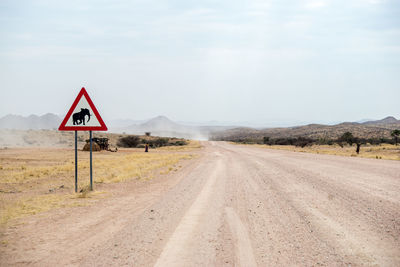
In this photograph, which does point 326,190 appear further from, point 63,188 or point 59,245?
point 63,188

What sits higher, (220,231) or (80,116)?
(80,116)

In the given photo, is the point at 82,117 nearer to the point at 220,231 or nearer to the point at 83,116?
the point at 83,116

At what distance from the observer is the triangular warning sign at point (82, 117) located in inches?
370

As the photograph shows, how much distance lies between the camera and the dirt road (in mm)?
4484

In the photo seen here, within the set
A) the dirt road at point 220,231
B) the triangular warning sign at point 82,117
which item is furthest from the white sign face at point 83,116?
the dirt road at point 220,231

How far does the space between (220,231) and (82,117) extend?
584cm

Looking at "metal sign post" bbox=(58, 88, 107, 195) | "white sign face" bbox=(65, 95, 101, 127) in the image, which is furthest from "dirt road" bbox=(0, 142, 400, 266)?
"white sign face" bbox=(65, 95, 101, 127)

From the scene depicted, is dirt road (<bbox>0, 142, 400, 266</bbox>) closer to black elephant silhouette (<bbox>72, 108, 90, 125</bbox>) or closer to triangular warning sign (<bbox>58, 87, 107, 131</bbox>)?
triangular warning sign (<bbox>58, 87, 107, 131</bbox>)

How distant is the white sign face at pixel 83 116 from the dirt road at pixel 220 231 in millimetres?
2337

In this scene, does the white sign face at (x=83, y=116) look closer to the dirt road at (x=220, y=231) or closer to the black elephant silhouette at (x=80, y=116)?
the black elephant silhouette at (x=80, y=116)

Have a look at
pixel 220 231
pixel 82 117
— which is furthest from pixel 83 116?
pixel 220 231

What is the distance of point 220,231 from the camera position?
5.73 meters

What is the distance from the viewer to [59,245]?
5047 millimetres

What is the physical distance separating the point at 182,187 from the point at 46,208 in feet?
14.8
